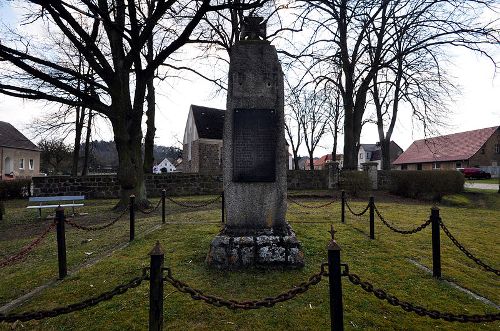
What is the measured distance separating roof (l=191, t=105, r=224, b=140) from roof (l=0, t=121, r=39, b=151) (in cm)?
2168

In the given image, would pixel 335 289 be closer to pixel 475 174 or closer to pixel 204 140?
pixel 204 140

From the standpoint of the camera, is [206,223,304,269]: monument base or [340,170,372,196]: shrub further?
[340,170,372,196]: shrub

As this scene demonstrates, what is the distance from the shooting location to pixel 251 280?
4.57 metres

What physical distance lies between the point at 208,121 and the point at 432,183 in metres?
24.7

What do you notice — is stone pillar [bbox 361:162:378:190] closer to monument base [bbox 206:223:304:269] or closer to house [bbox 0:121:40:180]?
monument base [bbox 206:223:304:269]

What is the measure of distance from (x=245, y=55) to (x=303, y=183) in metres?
16.4

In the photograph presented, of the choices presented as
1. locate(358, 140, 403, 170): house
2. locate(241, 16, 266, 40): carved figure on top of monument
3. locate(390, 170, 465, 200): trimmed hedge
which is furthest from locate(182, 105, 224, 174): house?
locate(358, 140, 403, 170): house

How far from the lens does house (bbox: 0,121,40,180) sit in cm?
3741

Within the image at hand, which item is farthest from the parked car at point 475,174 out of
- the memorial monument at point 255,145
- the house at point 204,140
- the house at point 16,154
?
the house at point 16,154

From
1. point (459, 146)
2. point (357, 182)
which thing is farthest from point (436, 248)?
point (459, 146)

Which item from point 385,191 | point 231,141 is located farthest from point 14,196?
point 385,191

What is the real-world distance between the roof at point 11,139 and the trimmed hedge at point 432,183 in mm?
41632

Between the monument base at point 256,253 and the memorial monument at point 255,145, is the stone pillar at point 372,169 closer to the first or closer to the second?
the memorial monument at point 255,145

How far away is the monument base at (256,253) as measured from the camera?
501 cm
